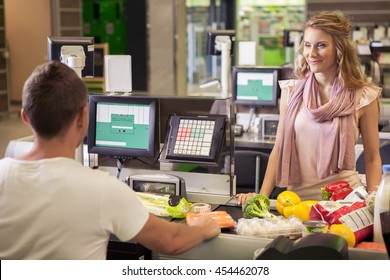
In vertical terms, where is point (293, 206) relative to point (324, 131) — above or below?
below

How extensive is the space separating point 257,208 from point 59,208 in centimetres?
102

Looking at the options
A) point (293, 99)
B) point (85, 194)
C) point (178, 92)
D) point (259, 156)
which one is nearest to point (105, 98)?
point (293, 99)

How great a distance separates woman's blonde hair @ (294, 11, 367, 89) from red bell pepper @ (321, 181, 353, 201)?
1.74ft

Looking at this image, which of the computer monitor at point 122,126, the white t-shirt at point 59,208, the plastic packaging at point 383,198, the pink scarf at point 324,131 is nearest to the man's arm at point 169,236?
the white t-shirt at point 59,208

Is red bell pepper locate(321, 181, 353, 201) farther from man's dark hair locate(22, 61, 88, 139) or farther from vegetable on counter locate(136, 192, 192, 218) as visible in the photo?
man's dark hair locate(22, 61, 88, 139)

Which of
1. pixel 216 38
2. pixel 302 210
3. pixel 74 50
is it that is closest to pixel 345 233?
pixel 302 210

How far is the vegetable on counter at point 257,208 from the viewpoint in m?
2.57

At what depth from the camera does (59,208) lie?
1787 millimetres

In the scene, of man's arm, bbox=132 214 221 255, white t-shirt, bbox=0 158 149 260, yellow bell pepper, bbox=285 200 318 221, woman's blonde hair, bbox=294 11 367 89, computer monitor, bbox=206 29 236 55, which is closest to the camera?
white t-shirt, bbox=0 158 149 260

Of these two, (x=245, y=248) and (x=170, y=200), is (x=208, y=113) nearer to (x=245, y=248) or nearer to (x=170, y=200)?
(x=170, y=200)

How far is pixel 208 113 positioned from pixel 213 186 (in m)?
0.33

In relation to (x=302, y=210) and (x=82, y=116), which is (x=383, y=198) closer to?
(x=302, y=210)

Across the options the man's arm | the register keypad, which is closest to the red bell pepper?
the register keypad

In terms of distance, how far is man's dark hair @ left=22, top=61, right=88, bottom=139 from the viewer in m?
1.80
